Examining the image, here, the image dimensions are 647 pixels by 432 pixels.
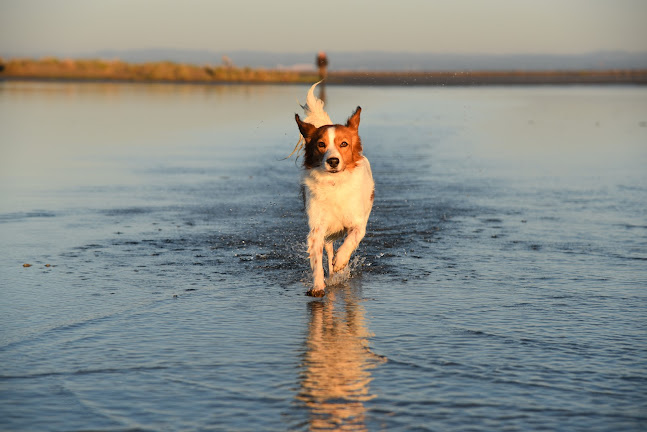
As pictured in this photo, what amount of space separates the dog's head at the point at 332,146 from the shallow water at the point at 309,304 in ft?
3.61

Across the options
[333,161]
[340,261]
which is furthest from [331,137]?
[340,261]

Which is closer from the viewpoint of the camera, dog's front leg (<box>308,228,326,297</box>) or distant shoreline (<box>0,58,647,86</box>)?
dog's front leg (<box>308,228,326,297</box>)

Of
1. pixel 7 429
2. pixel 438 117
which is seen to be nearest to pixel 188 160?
pixel 7 429

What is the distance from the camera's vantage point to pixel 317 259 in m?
8.33

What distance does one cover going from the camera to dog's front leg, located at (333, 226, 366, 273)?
851 cm

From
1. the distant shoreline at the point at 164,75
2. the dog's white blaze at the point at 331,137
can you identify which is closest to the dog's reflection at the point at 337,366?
the dog's white blaze at the point at 331,137

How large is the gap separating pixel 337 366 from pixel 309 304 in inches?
71.3

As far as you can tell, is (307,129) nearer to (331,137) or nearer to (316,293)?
(331,137)

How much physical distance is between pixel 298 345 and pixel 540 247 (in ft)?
14.9

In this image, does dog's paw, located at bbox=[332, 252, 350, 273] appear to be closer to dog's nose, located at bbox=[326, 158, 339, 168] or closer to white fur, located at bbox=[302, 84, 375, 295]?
white fur, located at bbox=[302, 84, 375, 295]

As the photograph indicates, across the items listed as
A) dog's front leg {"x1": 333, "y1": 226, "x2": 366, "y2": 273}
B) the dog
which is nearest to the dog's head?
the dog

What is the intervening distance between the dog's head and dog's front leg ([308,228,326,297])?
0.64 metres

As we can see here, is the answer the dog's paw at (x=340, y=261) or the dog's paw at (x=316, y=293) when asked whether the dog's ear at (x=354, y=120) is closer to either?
the dog's paw at (x=340, y=261)

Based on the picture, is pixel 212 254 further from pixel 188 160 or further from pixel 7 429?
pixel 188 160
